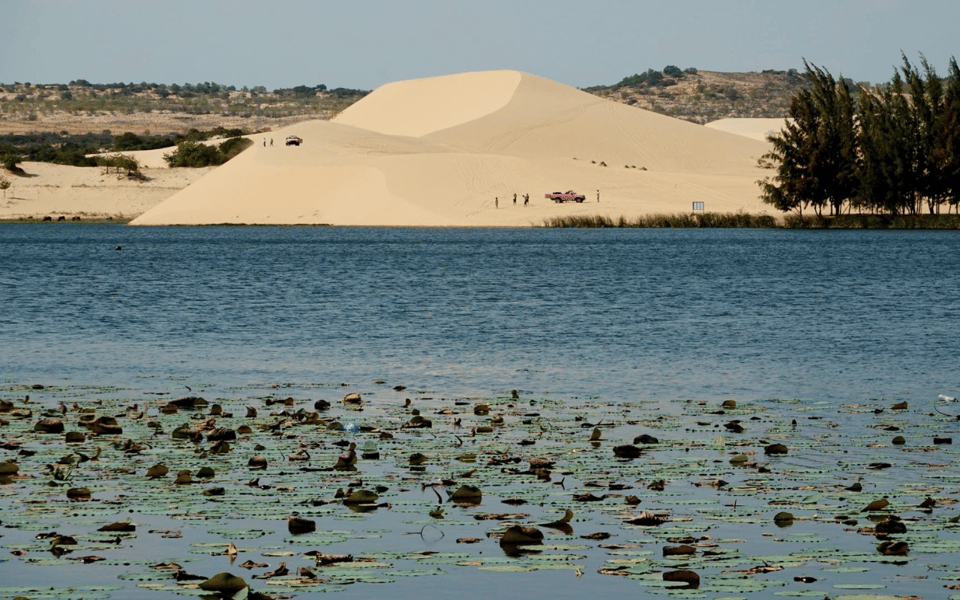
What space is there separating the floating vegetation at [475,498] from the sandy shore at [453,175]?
9275 centimetres

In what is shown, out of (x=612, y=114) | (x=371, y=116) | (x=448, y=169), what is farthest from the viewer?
(x=371, y=116)

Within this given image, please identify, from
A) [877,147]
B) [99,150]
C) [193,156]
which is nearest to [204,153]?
[193,156]

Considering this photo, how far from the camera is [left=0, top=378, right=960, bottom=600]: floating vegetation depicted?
10.1 metres

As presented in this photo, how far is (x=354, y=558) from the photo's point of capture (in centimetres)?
1054

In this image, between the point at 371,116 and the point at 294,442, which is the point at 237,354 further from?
the point at 371,116

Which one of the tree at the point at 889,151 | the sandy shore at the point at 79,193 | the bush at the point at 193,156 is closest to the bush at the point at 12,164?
the sandy shore at the point at 79,193

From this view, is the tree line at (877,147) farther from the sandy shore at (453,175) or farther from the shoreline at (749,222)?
the sandy shore at (453,175)

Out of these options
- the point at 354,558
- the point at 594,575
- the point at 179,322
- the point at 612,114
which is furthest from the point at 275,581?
the point at 612,114

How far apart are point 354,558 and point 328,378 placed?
12668 mm

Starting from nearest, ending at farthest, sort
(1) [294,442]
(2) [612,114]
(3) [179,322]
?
(1) [294,442]
(3) [179,322]
(2) [612,114]

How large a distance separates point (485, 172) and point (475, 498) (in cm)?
11614

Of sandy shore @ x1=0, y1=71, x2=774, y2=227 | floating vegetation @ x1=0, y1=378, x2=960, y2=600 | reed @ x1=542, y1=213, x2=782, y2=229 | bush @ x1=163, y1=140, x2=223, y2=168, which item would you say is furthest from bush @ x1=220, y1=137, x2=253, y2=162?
floating vegetation @ x1=0, y1=378, x2=960, y2=600

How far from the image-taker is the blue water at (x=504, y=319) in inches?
927

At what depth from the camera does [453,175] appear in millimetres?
125750
